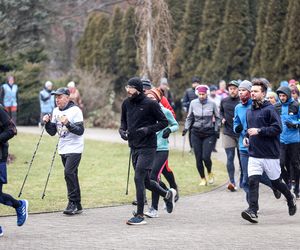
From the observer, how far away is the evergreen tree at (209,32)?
32.0 m

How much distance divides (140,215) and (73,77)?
2422cm

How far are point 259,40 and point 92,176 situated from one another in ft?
47.2

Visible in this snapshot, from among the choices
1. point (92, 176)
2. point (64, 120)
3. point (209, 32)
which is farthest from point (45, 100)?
point (64, 120)

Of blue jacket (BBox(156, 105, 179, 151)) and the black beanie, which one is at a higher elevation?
the black beanie

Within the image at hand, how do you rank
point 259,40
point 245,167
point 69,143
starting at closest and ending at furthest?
point 69,143, point 245,167, point 259,40

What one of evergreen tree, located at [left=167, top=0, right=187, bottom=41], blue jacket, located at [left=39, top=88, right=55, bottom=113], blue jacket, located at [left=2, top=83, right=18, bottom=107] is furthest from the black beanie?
evergreen tree, located at [left=167, top=0, right=187, bottom=41]

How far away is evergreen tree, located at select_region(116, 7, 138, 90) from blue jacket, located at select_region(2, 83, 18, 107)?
39.2 feet

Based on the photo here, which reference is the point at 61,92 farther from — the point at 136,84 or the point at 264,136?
the point at 264,136

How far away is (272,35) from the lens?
95.1 feet

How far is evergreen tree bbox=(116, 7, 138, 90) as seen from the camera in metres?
36.6

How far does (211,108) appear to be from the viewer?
1521 centimetres

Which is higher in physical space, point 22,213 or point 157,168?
point 157,168

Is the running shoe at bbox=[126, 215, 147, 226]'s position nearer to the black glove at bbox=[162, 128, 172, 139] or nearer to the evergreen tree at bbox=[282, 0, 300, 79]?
the black glove at bbox=[162, 128, 172, 139]

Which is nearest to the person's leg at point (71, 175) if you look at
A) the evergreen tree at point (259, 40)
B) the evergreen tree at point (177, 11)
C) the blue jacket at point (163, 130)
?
the blue jacket at point (163, 130)
